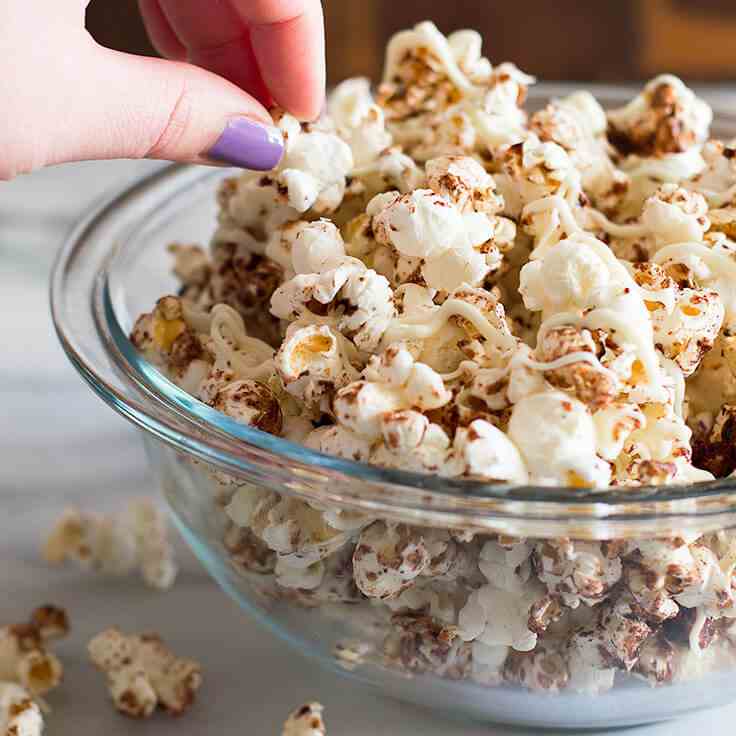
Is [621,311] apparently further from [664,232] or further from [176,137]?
[176,137]

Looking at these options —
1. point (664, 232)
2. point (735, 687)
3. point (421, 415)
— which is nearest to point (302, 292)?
point (421, 415)

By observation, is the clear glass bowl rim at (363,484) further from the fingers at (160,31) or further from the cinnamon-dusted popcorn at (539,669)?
the fingers at (160,31)

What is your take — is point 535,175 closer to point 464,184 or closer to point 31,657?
point 464,184

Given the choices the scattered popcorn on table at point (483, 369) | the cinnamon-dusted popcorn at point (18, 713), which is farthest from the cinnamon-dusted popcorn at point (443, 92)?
the cinnamon-dusted popcorn at point (18, 713)

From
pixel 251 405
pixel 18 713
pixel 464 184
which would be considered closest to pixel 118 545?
pixel 18 713

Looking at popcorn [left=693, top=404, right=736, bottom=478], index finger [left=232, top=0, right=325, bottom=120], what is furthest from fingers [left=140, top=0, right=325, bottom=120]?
popcorn [left=693, top=404, right=736, bottom=478]
